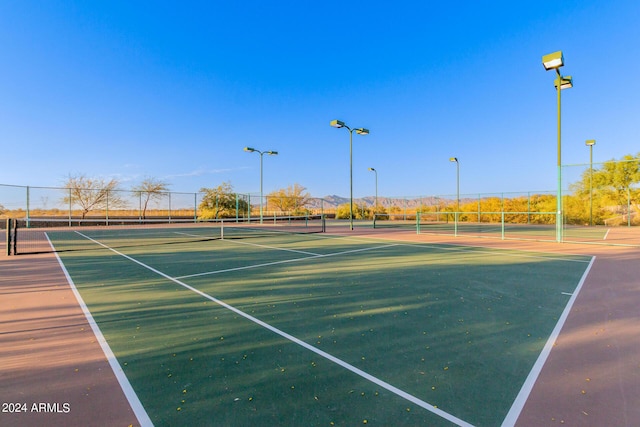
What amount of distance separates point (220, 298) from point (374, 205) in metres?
35.4

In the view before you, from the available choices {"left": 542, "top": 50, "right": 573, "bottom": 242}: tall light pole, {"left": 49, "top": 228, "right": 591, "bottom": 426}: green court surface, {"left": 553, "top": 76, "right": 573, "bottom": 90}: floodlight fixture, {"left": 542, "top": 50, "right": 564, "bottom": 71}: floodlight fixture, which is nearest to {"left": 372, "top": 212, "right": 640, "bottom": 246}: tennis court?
{"left": 542, "top": 50, "right": 573, "bottom": 242}: tall light pole

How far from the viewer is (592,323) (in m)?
4.23

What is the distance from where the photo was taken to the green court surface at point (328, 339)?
2434 mm

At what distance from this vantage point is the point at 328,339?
370 cm

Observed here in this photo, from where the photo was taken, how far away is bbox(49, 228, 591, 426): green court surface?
243 cm

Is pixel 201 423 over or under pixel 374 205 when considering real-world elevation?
under

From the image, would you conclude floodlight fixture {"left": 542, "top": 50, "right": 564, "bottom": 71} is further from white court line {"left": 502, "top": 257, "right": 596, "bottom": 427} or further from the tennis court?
white court line {"left": 502, "top": 257, "right": 596, "bottom": 427}

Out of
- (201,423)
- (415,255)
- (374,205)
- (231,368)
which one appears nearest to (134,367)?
(231,368)

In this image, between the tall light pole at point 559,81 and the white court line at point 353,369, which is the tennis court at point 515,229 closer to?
the tall light pole at point 559,81

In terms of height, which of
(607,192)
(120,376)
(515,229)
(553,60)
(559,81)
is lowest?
(120,376)

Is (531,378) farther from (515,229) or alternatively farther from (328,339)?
(515,229)

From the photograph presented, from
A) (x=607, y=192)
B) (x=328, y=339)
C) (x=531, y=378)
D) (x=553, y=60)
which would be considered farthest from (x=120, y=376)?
(x=607, y=192)

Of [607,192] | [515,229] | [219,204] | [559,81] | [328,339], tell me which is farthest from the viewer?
[219,204]

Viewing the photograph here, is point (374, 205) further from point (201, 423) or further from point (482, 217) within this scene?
point (201, 423)
